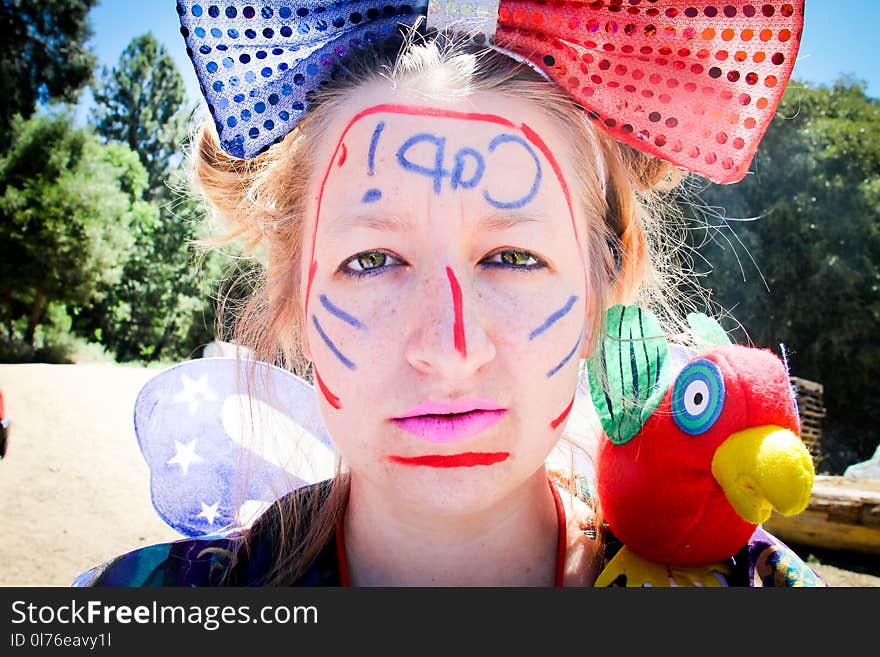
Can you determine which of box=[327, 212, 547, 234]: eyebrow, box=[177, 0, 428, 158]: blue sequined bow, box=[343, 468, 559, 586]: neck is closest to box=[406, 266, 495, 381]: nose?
box=[327, 212, 547, 234]: eyebrow

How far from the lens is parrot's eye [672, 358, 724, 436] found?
52.7 inches

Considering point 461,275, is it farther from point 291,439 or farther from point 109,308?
point 109,308

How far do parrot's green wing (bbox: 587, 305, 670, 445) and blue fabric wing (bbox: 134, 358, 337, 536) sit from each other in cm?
83

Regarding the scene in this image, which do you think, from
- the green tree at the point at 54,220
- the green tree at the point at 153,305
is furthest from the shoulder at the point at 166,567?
the green tree at the point at 153,305

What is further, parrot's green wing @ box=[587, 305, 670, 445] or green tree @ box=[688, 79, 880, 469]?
green tree @ box=[688, 79, 880, 469]

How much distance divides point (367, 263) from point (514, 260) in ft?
0.90

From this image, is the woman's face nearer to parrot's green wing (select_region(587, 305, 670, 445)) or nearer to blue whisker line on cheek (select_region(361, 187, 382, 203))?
blue whisker line on cheek (select_region(361, 187, 382, 203))

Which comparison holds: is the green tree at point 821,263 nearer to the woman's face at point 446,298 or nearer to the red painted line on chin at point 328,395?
the woman's face at point 446,298

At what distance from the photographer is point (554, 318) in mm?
1328

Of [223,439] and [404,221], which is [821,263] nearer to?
[223,439]

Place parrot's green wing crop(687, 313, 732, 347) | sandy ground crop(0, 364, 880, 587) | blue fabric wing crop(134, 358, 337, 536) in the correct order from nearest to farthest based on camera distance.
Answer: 1. parrot's green wing crop(687, 313, 732, 347)
2. blue fabric wing crop(134, 358, 337, 536)
3. sandy ground crop(0, 364, 880, 587)

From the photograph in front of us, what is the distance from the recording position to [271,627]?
4.34ft

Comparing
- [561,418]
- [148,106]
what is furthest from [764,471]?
[148,106]

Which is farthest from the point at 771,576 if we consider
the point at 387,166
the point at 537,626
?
the point at 387,166
